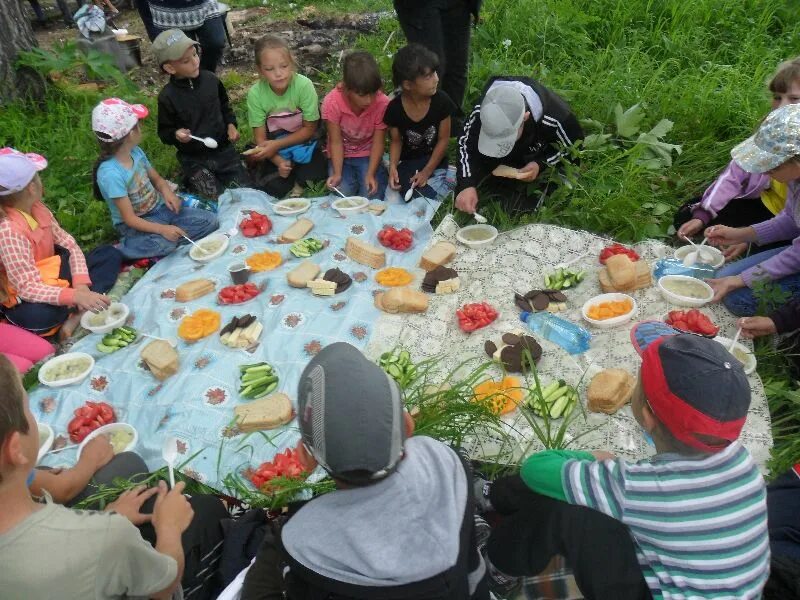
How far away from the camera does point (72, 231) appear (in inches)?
175

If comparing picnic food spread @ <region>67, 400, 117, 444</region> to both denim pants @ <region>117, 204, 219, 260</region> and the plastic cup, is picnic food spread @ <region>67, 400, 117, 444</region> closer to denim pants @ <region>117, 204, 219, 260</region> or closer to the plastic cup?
the plastic cup

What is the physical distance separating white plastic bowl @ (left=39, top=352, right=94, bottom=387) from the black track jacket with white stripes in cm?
→ 265

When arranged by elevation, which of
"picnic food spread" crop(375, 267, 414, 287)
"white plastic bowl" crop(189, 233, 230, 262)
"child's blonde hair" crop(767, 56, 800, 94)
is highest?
"child's blonde hair" crop(767, 56, 800, 94)

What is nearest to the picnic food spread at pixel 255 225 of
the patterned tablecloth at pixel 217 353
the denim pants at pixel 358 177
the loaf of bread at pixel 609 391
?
the patterned tablecloth at pixel 217 353

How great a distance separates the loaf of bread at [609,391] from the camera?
2.74 metres

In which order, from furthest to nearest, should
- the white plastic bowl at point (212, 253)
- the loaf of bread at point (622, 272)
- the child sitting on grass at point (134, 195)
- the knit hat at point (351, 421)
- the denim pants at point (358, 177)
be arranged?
1. the denim pants at point (358, 177)
2. the white plastic bowl at point (212, 253)
3. the child sitting on grass at point (134, 195)
4. the loaf of bread at point (622, 272)
5. the knit hat at point (351, 421)

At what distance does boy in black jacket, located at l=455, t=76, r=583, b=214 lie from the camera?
3664mm

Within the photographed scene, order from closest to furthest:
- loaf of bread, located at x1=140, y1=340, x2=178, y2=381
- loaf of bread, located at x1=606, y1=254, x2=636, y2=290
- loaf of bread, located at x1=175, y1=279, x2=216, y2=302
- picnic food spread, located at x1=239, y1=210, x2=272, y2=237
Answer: loaf of bread, located at x1=140, y1=340, x2=178, y2=381, loaf of bread, located at x1=606, y1=254, x2=636, y2=290, loaf of bread, located at x1=175, y1=279, x2=216, y2=302, picnic food spread, located at x1=239, y1=210, x2=272, y2=237

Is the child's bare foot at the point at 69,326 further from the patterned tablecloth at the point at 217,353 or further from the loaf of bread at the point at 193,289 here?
the loaf of bread at the point at 193,289

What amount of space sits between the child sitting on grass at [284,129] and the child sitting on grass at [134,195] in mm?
680

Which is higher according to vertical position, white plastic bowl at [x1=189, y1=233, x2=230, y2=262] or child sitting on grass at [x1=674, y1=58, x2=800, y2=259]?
child sitting on grass at [x1=674, y1=58, x2=800, y2=259]

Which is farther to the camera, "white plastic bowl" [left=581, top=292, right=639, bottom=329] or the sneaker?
"white plastic bowl" [left=581, top=292, right=639, bottom=329]

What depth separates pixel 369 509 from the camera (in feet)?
4.67

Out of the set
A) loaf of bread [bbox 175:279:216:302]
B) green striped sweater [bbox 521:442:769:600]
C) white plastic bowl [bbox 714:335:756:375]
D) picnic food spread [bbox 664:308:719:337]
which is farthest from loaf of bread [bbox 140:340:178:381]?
white plastic bowl [bbox 714:335:756:375]
